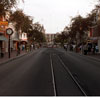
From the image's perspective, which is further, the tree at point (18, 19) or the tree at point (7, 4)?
the tree at point (18, 19)

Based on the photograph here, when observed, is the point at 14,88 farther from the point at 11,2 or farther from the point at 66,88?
the point at 11,2

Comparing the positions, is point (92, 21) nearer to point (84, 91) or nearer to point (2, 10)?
point (2, 10)

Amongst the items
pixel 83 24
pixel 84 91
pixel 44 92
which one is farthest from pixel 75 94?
pixel 83 24

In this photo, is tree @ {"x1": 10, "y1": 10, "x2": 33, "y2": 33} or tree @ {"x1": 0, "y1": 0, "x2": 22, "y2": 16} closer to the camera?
tree @ {"x1": 0, "y1": 0, "x2": 22, "y2": 16}

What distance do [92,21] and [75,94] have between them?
139ft

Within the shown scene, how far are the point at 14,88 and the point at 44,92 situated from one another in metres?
1.35

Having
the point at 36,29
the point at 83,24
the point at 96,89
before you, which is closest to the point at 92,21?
the point at 83,24

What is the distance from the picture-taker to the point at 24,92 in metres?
7.22

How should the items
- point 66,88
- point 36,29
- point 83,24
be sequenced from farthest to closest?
point 36,29, point 83,24, point 66,88

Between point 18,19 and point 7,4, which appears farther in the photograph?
point 18,19

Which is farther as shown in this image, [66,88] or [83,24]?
[83,24]

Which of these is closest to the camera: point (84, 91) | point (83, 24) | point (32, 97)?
point (32, 97)

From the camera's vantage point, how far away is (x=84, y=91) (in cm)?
737

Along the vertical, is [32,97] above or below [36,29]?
below
